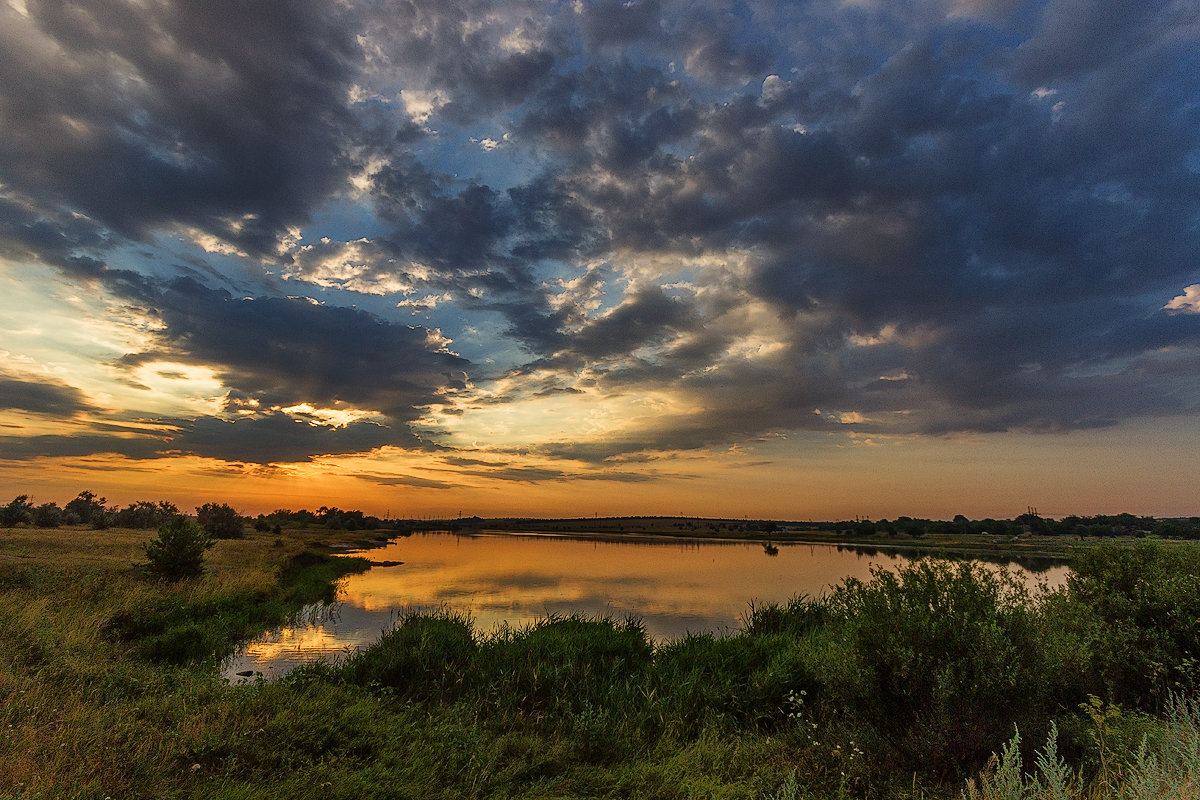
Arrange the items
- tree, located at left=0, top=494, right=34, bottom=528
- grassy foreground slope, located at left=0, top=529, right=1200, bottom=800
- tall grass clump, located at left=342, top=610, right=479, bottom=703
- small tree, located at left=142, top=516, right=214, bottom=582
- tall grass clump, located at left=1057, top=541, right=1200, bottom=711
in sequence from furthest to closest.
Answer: tree, located at left=0, top=494, right=34, bottom=528 < small tree, located at left=142, top=516, right=214, bottom=582 < tall grass clump, located at left=342, top=610, right=479, bottom=703 < tall grass clump, located at left=1057, top=541, right=1200, bottom=711 < grassy foreground slope, located at left=0, top=529, right=1200, bottom=800

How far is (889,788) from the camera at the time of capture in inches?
273

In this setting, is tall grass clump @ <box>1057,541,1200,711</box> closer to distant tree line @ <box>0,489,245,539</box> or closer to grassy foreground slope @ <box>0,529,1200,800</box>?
grassy foreground slope @ <box>0,529,1200,800</box>

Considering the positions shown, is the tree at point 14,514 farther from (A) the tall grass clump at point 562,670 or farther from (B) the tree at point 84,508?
(A) the tall grass clump at point 562,670

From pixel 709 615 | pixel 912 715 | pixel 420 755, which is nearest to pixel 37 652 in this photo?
pixel 420 755

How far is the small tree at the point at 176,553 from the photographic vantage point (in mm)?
24453

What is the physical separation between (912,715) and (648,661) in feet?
24.8

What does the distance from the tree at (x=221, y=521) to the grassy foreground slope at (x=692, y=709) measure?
168 ft

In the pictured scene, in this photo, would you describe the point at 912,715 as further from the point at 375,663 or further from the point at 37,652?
the point at 37,652

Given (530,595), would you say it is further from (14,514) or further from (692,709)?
(14,514)

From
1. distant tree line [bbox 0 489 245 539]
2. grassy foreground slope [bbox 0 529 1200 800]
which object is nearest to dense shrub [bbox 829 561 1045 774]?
grassy foreground slope [bbox 0 529 1200 800]

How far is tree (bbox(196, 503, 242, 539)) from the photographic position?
190ft

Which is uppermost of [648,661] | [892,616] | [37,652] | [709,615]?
[892,616]

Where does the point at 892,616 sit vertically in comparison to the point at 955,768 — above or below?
above

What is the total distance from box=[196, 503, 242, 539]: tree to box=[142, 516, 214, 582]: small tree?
123 ft
